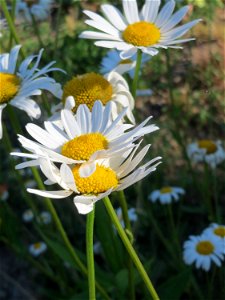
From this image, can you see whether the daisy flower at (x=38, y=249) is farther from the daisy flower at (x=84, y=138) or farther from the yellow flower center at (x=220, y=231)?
the daisy flower at (x=84, y=138)

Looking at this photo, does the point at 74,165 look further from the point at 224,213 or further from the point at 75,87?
the point at 224,213

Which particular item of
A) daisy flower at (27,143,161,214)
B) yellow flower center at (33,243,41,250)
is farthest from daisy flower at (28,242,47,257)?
daisy flower at (27,143,161,214)

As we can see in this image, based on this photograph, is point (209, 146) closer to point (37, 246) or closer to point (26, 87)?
point (37, 246)

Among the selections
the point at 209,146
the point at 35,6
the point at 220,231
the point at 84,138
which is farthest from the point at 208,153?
the point at 84,138

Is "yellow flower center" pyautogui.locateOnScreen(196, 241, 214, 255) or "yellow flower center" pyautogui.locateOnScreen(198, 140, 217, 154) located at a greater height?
"yellow flower center" pyautogui.locateOnScreen(198, 140, 217, 154)

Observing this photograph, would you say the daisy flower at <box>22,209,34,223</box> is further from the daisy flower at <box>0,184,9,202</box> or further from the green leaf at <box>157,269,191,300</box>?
the green leaf at <box>157,269,191,300</box>

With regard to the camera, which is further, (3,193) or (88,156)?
(3,193)
